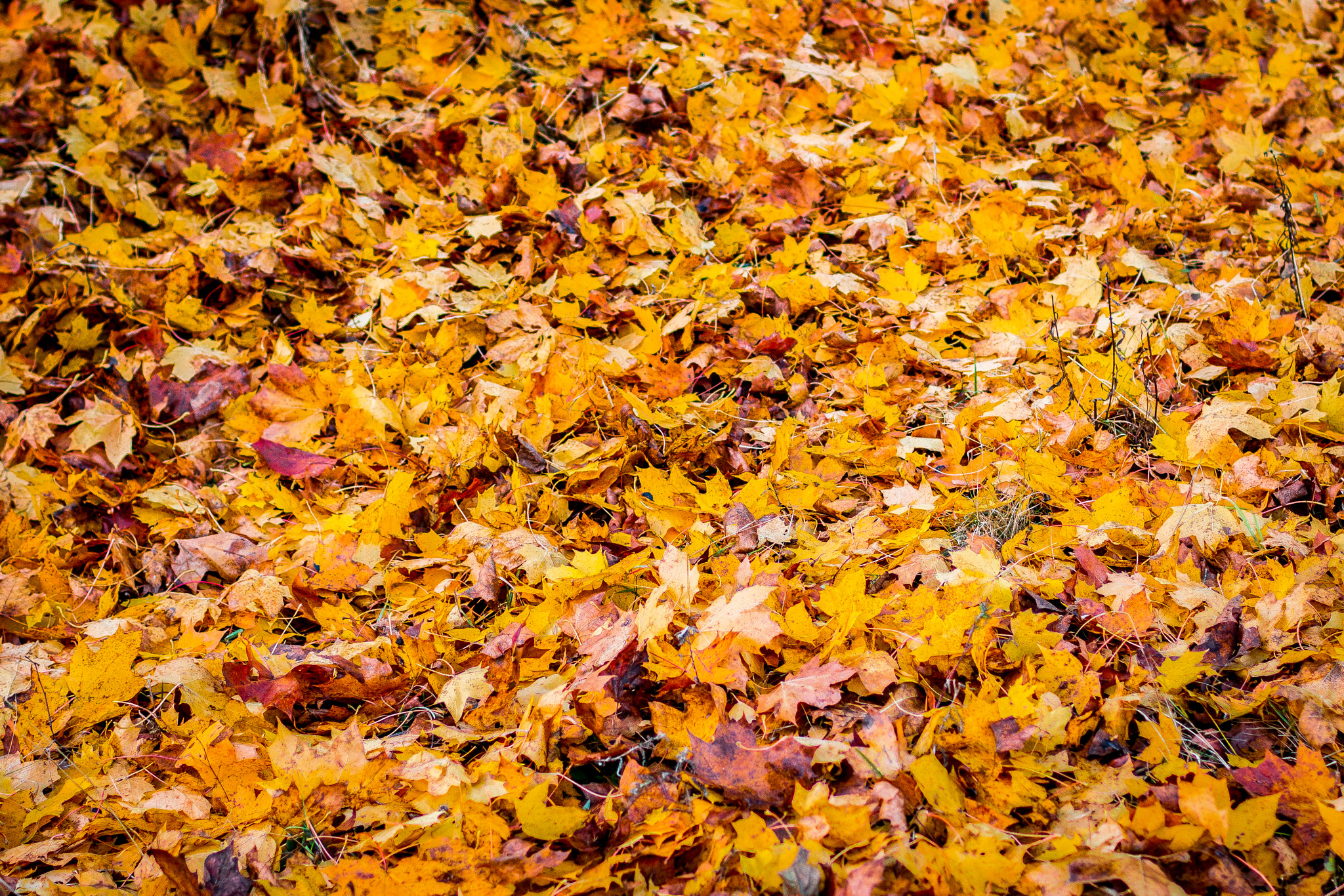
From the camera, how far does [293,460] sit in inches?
80.0

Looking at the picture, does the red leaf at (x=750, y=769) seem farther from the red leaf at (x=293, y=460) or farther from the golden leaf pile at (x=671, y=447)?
the red leaf at (x=293, y=460)

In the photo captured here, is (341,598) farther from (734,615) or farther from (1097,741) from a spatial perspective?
(1097,741)

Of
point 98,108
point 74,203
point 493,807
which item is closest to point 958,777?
point 493,807

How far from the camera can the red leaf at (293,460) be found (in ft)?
6.63

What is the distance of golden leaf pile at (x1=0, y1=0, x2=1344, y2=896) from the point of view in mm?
1230

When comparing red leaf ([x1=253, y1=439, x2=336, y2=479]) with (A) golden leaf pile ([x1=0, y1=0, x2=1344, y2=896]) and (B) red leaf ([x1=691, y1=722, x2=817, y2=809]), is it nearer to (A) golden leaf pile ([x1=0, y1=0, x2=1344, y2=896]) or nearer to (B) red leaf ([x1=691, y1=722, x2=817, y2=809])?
(A) golden leaf pile ([x1=0, y1=0, x2=1344, y2=896])

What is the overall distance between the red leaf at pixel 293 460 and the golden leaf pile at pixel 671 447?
3cm

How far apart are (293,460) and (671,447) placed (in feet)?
3.19

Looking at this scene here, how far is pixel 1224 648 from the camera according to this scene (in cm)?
137

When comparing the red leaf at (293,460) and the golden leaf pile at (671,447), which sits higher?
the golden leaf pile at (671,447)

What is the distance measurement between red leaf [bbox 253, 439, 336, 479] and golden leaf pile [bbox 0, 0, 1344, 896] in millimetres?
25

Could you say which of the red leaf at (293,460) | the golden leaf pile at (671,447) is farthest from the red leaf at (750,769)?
the red leaf at (293,460)

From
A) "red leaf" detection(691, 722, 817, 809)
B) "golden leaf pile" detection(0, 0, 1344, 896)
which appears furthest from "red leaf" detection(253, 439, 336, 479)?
"red leaf" detection(691, 722, 817, 809)

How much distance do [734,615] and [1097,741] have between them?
607 millimetres
